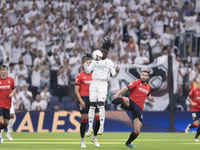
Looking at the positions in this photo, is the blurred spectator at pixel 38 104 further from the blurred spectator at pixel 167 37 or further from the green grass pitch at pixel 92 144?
the blurred spectator at pixel 167 37

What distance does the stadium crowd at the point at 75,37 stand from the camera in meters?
18.7

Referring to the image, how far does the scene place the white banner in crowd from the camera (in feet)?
58.9

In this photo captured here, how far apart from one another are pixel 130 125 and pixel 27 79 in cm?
572

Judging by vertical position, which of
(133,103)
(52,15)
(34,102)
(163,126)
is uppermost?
(52,15)

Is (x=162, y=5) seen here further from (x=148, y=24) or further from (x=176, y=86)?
(x=176, y=86)

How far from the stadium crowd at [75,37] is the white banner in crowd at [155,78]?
525 mm

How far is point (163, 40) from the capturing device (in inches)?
836

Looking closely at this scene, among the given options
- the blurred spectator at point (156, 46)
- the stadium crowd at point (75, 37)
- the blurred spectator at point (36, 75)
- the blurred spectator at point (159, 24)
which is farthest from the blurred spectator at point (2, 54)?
the blurred spectator at point (159, 24)

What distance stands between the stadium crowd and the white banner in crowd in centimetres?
53

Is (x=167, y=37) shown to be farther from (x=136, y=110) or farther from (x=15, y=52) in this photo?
(x=136, y=110)

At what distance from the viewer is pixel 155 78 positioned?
709 inches

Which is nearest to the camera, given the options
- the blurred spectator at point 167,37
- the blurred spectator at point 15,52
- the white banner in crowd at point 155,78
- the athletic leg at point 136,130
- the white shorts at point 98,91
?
the white shorts at point 98,91

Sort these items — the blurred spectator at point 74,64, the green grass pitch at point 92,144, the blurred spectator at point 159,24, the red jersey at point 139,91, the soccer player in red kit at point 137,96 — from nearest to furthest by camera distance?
the green grass pitch at point 92,144, the soccer player in red kit at point 137,96, the red jersey at point 139,91, the blurred spectator at point 74,64, the blurred spectator at point 159,24

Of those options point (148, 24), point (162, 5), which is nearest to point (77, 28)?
point (148, 24)
